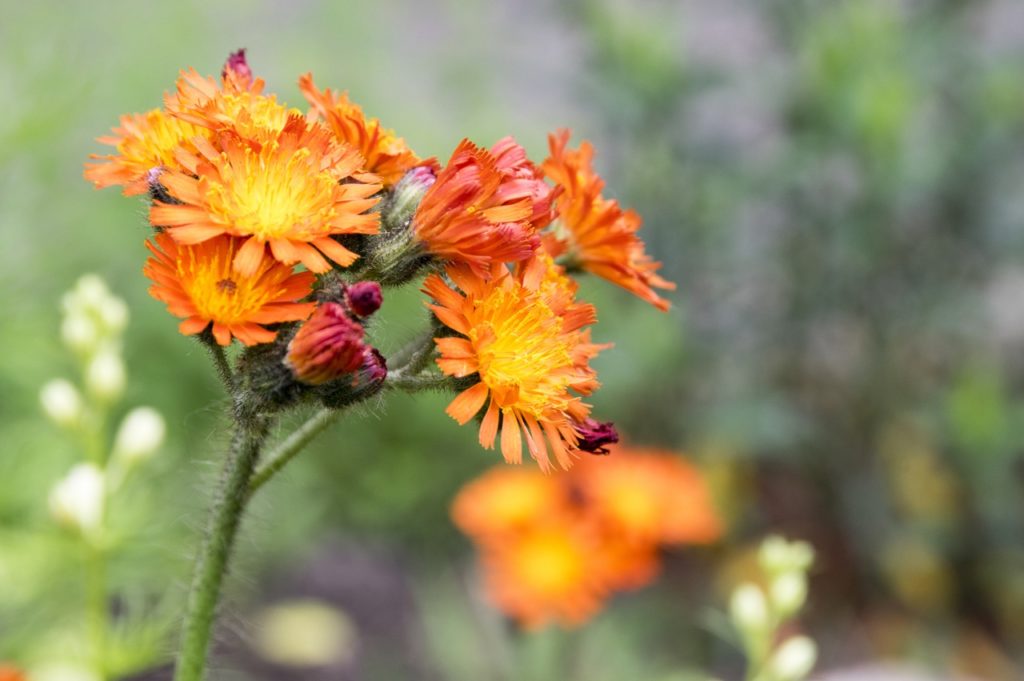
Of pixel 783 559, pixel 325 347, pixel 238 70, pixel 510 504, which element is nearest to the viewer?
pixel 325 347

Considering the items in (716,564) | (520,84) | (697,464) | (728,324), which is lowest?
(716,564)

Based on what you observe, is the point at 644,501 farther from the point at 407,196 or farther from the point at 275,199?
the point at 275,199

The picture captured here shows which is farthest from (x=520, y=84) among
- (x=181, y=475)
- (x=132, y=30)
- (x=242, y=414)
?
(x=242, y=414)

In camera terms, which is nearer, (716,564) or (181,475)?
(181,475)

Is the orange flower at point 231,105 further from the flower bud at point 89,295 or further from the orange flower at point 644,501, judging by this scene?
the orange flower at point 644,501

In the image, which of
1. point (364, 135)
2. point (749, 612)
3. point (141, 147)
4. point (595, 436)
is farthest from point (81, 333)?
point (749, 612)

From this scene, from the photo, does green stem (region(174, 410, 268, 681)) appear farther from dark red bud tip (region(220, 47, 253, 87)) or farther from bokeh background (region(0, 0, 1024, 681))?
bokeh background (region(0, 0, 1024, 681))

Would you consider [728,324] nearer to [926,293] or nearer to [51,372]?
[926,293]

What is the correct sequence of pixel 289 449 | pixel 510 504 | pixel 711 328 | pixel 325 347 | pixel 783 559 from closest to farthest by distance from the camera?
pixel 325 347 → pixel 289 449 → pixel 783 559 → pixel 510 504 → pixel 711 328
